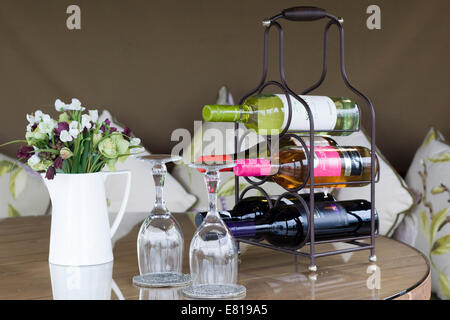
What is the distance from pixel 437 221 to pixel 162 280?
139cm

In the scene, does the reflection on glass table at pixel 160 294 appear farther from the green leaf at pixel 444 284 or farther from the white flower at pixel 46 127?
the green leaf at pixel 444 284

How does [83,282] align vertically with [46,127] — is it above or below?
below

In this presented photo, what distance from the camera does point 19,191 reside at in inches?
85.3

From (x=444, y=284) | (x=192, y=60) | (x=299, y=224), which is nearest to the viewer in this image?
(x=299, y=224)

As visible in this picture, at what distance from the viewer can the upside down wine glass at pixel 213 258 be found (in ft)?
2.30

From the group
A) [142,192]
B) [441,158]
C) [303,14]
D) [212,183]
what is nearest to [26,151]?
[212,183]

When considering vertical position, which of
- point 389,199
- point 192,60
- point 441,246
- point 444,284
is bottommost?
point 444,284

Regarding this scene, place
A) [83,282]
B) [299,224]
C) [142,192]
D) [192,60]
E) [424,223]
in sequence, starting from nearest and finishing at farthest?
[83,282] → [299,224] → [424,223] → [142,192] → [192,60]

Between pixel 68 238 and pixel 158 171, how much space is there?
0.62 feet

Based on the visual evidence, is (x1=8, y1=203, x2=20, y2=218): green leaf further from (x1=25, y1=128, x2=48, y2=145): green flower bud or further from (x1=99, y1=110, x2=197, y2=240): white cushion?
(x1=25, y1=128, x2=48, y2=145): green flower bud

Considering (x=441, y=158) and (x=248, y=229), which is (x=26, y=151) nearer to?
(x=248, y=229)

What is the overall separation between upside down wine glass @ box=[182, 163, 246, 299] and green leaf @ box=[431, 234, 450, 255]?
136 cm

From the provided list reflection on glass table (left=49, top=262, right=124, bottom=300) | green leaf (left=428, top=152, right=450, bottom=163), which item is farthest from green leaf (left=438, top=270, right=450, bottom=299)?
reflection on glass table (left=49, top=262, right=124, bottom=300)

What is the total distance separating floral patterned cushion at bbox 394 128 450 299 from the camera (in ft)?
6.23
